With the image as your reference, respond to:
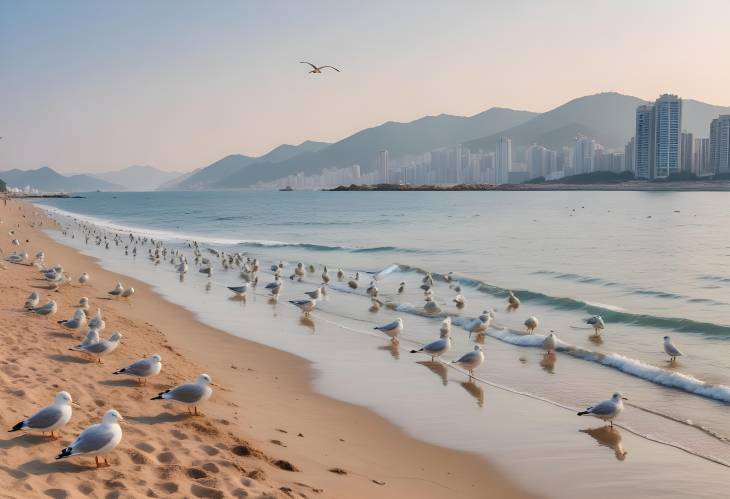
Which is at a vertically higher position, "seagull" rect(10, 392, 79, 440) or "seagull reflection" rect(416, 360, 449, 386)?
"seagull" rect(10, 392, 79, 440)

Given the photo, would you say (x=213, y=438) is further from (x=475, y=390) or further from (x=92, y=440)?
(x=475, y=390)

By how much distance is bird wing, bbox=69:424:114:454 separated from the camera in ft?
18.3

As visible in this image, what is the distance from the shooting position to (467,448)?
781cm

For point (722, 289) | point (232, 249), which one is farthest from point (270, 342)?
point (232, 249)

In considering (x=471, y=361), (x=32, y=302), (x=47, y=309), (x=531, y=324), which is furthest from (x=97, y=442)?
(x=531, y=324)

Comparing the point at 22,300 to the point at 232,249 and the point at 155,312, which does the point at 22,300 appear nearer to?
the point at 155,312

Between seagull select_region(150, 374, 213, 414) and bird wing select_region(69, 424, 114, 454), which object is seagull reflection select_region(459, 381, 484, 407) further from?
bird wing select_region(69, 424, 114, 454)

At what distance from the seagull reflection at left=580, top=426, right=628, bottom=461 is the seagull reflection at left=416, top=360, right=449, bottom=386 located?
2.79 meters

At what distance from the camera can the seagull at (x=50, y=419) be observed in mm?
5947

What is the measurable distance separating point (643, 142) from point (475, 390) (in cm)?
16735

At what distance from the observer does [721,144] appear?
504 ft

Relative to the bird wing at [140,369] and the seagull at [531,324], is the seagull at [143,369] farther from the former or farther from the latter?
the seagull at [531,324]

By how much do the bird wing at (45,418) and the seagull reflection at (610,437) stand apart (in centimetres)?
626

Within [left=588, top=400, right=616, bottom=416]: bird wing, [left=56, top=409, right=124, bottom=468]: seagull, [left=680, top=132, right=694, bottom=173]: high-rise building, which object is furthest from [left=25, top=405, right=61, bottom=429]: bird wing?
[left=680, top=132, right=694, bottom=173]: high-rise building
